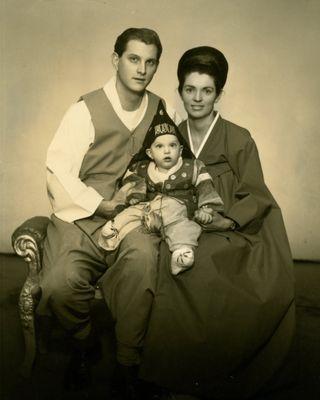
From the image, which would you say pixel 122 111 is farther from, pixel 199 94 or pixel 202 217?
pixel 202 217

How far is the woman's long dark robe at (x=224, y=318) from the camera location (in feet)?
5.55

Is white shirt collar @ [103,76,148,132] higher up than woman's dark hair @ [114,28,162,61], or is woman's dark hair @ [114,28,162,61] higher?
woman's dark hair @ [114,28,162,61]

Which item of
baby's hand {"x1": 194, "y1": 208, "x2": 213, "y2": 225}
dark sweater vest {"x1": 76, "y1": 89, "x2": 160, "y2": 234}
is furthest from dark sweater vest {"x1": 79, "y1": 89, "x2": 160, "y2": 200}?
baby's hand {"x1": 194, "y1": 208, "x2": 213, "y2": 225}

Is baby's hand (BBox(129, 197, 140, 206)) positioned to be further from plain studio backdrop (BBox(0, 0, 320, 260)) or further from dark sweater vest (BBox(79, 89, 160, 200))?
plain studio backdrop (BBox(0, 0, 320, 260))

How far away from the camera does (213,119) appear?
206 cm

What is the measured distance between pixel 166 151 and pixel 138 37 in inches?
19.0

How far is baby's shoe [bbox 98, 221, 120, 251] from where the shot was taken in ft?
6.06

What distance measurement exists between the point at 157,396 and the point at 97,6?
1.56 m

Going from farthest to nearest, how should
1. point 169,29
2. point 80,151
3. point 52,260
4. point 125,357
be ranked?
1. point 169,29
2. point 80,151
3. point 52,260
4. point 125,357

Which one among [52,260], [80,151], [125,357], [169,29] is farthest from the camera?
[169,29]

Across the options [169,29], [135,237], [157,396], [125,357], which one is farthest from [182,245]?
[169,29]

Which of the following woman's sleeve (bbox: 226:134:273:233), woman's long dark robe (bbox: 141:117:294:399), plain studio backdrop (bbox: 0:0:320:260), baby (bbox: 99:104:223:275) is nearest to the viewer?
woman's long dark robe (bbox: 141:117:294:399)

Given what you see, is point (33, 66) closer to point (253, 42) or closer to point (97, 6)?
point (97, 6)

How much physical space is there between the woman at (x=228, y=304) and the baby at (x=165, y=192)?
0.11m
